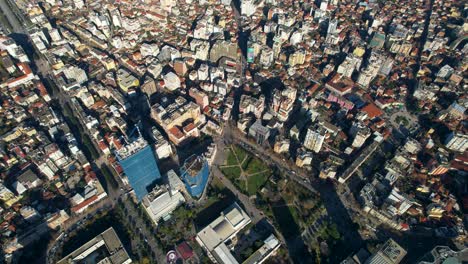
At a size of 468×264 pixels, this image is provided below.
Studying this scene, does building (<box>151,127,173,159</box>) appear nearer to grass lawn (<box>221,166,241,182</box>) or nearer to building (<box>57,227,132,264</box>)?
grass lawn (<box>221,166,241,182</box>)

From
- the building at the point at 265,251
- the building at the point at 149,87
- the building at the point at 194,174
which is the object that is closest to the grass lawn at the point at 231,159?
the building at the point at 194,174

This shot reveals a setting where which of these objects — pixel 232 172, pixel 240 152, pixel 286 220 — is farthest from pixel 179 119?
pixel 286 220

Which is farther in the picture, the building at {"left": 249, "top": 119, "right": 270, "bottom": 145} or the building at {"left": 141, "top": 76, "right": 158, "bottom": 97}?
the building at {"left": 141, "top": 76, "right": 158, "bottom": 97}

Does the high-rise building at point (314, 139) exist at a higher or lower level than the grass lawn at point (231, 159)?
higher

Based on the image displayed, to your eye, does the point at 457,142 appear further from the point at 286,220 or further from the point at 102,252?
the point at 102,252

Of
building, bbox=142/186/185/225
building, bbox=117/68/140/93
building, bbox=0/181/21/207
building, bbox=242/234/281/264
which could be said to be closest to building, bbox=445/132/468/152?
building, bbox=242/234/281/264

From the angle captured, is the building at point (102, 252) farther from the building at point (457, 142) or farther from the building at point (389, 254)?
the building at point (457, 142)
